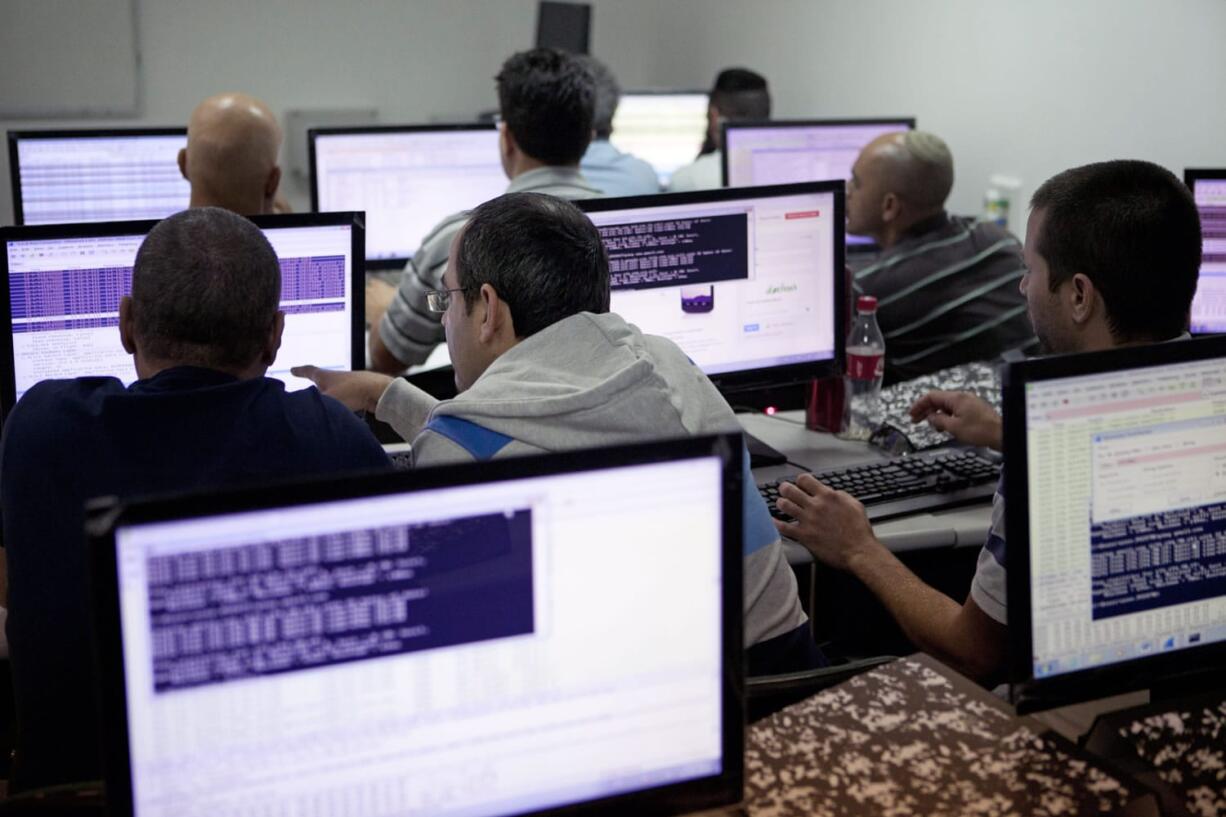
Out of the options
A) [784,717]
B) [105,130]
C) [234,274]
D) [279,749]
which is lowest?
[784,717]

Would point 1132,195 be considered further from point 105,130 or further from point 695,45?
point 695,45

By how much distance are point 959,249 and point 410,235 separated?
58.3 inches

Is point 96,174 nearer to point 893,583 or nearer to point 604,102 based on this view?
point 604,102

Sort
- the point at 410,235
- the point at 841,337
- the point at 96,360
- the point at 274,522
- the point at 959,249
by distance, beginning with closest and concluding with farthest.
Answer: the point at 274,522 → the point at 96,360 → the point at 841,337 → the point at 959,249 → the point at 410,235

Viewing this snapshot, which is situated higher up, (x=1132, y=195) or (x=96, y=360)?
(x=1132, y=195)

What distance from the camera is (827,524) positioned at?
2057mm

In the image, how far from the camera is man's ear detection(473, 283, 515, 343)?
1764 millimetres

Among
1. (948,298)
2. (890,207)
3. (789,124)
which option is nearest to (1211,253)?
(948,298)

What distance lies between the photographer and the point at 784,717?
1355 millimetres

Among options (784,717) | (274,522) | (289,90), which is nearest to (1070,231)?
(784,717)

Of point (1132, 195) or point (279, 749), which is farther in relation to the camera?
point (1132, 195)

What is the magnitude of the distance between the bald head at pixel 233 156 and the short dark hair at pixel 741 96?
2.85 m

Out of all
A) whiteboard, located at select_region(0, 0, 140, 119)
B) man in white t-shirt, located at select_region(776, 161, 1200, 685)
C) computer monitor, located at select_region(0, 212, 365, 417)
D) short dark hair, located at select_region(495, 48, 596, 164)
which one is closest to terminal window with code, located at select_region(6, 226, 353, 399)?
computer monitor, located at select_region(0, 212, 365, 417)

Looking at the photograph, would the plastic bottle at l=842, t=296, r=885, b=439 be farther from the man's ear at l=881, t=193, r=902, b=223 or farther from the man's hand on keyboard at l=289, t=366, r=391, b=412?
the man's hand on keyboard at l=289, t=366, r=391, b=412
